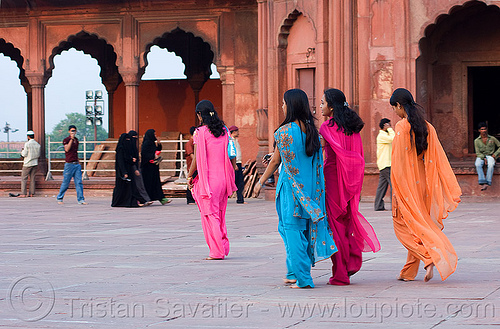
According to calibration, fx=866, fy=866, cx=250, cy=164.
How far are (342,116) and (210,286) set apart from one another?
5.44ft

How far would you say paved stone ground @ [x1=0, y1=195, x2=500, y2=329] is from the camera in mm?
5148

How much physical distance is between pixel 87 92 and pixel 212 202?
2232cm

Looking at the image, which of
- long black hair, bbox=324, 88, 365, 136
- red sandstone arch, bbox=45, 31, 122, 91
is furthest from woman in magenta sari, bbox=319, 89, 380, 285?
red sandstone arch, bbox=45, 31, 122, 91

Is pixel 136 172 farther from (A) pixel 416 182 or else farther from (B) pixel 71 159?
Answer: (A) pixel 416 182

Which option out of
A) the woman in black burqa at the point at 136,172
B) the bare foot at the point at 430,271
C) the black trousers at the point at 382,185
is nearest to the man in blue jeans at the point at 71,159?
the woman in black burqa at the point at 136,172

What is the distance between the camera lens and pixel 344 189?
666cm

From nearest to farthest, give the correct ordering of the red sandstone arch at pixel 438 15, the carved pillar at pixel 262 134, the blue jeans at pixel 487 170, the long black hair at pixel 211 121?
the long black hair at pixel 211 121
the blue jeans at pixel 487 170
the red sandstone arch at pixel 438 15
the carved pillar at pixel 262 134

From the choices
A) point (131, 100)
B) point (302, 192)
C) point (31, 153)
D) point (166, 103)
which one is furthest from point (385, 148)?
point (166, 103)

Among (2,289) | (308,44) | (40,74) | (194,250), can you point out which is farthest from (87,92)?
(2,289)

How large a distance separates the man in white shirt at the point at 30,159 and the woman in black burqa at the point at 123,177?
4.96 meters

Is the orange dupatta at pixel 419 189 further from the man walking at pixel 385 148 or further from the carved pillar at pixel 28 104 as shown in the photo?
the carved pillar at pixel 28 104

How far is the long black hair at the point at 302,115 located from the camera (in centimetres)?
655

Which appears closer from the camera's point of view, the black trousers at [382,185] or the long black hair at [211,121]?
the long black hair at [211,121]

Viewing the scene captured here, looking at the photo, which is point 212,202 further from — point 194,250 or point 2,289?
point 2,289
